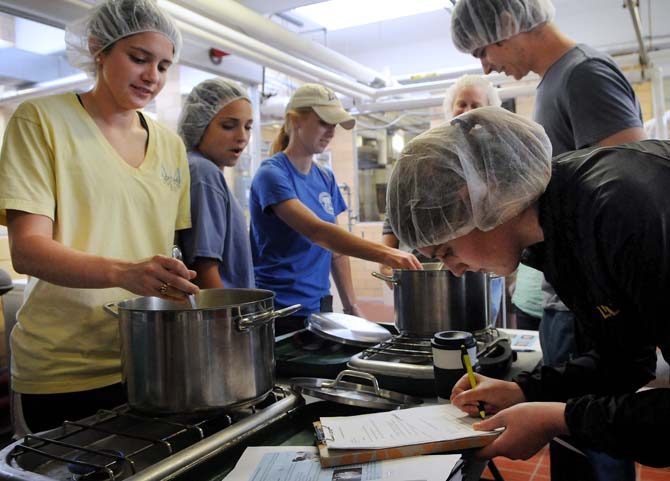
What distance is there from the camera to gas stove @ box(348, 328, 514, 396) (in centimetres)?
112

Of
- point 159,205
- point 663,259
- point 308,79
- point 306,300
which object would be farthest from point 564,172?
point 308,79

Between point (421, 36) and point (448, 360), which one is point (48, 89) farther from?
point (448, 360)

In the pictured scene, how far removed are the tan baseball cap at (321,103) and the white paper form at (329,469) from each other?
1.36 m

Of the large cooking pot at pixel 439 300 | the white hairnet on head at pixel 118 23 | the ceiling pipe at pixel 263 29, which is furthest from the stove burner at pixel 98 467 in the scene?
the ceiling pipe at pixel 263 29

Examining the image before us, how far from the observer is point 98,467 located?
0.71 metres

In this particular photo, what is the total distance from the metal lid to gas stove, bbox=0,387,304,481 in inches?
12.5

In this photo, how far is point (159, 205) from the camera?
1247mm

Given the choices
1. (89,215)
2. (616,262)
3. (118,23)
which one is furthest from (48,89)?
(616,262)

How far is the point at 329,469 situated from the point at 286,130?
1516 mm

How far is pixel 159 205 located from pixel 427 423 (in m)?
0.75

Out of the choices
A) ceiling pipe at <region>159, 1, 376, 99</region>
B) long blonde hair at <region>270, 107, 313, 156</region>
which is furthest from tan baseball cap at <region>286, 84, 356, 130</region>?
ceiling pipe at <region>159, 1, 376, 99</region>

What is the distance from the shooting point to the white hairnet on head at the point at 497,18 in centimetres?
156

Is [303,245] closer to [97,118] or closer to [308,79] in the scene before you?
[97,118]

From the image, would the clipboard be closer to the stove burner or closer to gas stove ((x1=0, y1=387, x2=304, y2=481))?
gas stove ((x1=0, y1=387, x2=304, y2=481))
